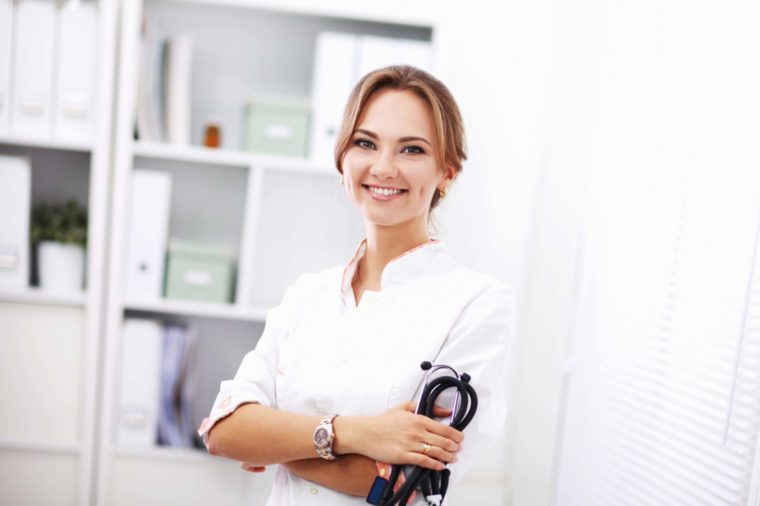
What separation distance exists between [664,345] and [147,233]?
1492mm

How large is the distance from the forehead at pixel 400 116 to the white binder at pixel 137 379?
3.98 feet

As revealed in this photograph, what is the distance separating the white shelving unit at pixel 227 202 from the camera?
204 cm

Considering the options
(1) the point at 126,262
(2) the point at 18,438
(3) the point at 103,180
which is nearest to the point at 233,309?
(1) the point at 126,262

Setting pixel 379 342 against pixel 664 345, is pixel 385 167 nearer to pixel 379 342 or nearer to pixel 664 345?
pixel 379 342

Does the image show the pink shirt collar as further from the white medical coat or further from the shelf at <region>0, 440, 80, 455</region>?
the shelf at <region>0, 440, 80, 455</region>

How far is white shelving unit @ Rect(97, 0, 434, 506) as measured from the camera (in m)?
2.04

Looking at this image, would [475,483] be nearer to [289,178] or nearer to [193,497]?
[193,497]

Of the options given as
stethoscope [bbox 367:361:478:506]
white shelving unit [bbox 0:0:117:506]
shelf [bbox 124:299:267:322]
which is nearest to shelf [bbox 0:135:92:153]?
white shelving unit [bbox 0:0:117:506]

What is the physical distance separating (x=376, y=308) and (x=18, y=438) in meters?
1.49

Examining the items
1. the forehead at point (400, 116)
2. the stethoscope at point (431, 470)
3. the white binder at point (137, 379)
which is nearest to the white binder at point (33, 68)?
the white binder at point (137, 379)

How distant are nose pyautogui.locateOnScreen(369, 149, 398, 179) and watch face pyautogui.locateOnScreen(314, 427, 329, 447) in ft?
1.47

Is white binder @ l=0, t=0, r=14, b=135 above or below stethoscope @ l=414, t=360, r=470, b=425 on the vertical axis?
above

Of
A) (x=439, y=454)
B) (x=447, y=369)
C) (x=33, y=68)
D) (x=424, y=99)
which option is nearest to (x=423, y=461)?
(x=439, y=454)

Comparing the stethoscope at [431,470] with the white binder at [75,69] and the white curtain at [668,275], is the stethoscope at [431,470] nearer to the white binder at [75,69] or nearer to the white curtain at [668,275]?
the white curtain at [668,275]
